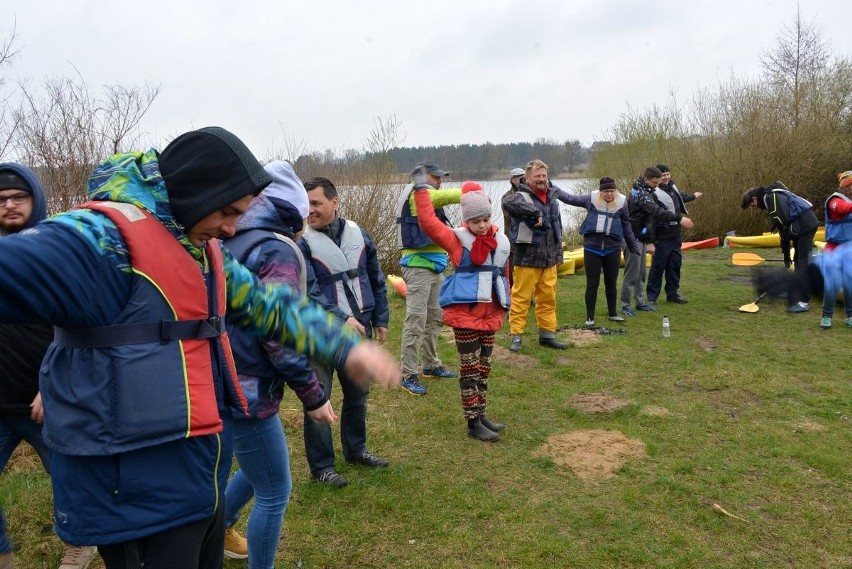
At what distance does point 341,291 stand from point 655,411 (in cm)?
304

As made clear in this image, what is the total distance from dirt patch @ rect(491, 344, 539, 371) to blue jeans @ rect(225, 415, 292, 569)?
4355 mm

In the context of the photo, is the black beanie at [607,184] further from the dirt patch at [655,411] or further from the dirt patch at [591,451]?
the dirt patch at [591,451]

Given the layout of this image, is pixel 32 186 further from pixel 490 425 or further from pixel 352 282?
pixel 490 425

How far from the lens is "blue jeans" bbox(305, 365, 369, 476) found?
417 centimetres

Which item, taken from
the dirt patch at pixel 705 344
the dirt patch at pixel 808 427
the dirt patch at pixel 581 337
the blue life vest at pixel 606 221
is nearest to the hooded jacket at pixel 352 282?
the dirt patch at pixel 808 427

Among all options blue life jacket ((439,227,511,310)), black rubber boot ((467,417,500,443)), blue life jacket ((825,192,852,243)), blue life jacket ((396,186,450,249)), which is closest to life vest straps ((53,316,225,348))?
blue life jacket ((439,227,511,310))

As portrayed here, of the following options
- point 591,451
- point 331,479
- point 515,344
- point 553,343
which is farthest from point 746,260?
point 331,479

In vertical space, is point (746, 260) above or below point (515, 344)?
above

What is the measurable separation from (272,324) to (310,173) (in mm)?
10276

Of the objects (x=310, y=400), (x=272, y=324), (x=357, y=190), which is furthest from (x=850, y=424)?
(x=357, y=190)

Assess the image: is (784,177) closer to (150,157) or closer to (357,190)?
(357,190)

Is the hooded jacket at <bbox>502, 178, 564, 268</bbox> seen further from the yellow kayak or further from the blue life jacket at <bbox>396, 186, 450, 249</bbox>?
the yellow kayak

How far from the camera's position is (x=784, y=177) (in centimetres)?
1836

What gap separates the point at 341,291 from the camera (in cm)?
415
